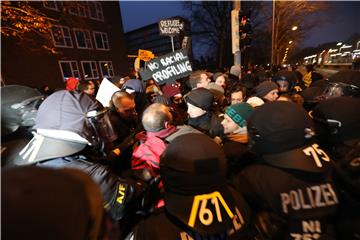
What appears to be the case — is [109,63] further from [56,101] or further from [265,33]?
[56,101]

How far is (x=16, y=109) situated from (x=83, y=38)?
26.6 m

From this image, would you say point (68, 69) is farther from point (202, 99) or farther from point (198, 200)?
point (198, 200)

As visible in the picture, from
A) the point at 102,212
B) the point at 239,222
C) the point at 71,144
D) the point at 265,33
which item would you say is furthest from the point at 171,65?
the point at 265,33

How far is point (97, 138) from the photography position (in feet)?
6.53

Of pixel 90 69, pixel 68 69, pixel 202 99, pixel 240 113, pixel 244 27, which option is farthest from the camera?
pixel 90 69

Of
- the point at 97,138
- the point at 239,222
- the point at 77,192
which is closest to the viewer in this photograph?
the point at 77,192

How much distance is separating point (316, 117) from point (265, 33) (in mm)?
31793

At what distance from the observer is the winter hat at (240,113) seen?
8.47 feet

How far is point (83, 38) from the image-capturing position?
82.9 feet

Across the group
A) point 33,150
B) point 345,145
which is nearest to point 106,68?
point 33,150

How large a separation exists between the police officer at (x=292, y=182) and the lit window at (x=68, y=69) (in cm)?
2499

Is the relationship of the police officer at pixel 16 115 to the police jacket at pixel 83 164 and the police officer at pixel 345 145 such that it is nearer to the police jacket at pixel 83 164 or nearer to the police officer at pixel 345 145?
the police jacket at pixel 83 164

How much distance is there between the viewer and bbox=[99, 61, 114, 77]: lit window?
91.3 ft

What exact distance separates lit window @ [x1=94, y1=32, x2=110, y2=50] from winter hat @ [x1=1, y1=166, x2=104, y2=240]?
1169 inches
